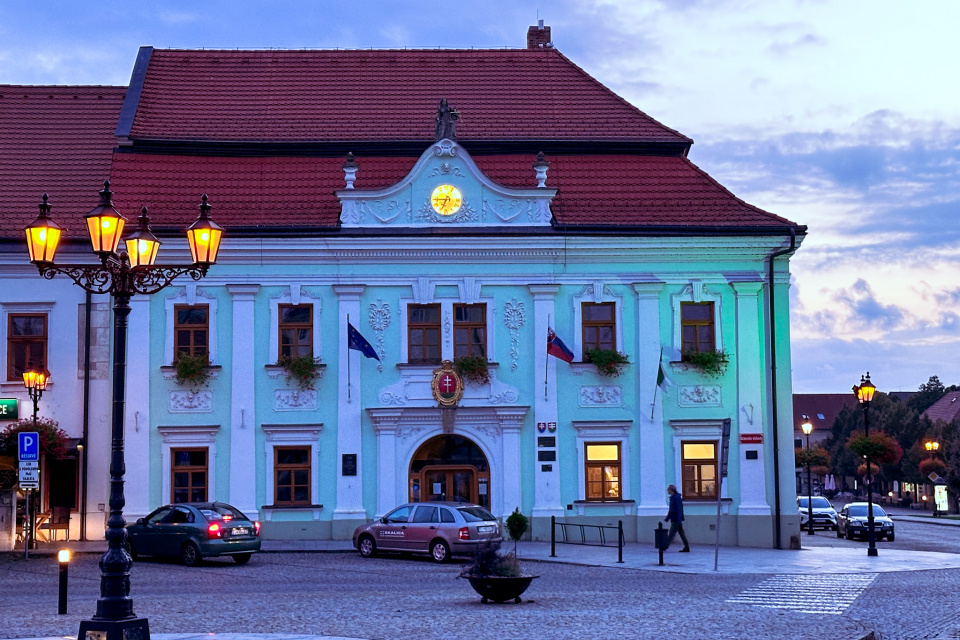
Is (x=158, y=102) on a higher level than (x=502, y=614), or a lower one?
higher

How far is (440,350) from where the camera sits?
35406 millimetres

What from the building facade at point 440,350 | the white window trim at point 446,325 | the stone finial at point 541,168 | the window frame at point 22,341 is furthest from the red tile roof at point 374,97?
the window frame at point 22,341

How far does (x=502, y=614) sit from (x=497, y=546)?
52.3 inches

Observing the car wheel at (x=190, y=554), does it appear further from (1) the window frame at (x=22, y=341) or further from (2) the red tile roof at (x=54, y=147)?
(2) the red tile roof at (x=54, y=147)

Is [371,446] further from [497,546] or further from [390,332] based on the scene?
[497,546]

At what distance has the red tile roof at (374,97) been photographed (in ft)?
125

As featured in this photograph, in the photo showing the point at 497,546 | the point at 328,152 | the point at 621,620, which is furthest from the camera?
the point at 328,152

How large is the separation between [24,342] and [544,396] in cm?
1392

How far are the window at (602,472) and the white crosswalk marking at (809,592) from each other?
31.6ft

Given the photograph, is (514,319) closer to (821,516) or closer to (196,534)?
(196,534)

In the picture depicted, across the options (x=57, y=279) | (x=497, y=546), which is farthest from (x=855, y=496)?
(x=497, y=546)

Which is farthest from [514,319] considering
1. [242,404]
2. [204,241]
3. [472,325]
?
[204,241]

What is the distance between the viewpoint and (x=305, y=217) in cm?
3572

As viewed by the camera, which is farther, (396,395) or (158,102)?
(158,102)
